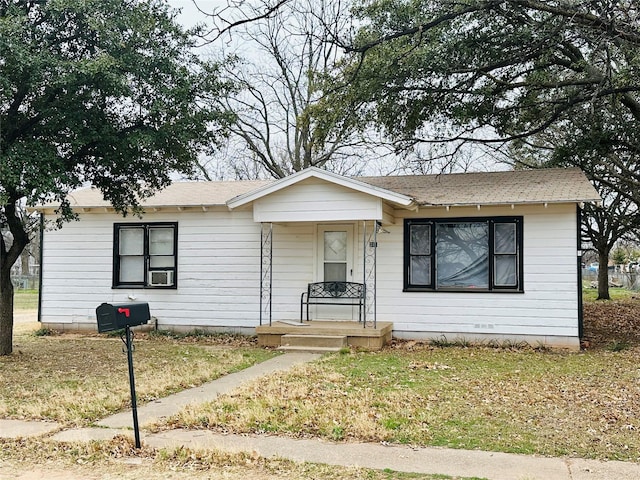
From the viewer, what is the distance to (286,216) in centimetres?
1259

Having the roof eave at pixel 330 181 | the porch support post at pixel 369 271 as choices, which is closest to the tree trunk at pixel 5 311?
the roof eave at pixel 330 181

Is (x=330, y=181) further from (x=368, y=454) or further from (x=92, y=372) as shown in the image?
(x=368, y=454)

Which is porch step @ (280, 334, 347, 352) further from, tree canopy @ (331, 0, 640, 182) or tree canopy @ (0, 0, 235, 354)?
tree canopy @ (331, 0, 640, 182)

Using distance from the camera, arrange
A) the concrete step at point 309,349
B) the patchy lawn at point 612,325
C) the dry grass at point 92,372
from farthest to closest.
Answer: the patchy lawn at point 612,325, the concrete step at point 309,349, the dry grass at point 92,372

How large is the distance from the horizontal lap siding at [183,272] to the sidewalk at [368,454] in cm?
735

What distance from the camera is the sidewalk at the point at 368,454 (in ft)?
16.3

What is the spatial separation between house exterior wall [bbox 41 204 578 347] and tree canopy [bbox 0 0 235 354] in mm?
3127

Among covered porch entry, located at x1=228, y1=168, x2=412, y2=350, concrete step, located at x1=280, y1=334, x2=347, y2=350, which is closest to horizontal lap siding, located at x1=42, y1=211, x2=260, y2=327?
covered porch entry, located at x1=228, y1=168, x2=412, y2=350

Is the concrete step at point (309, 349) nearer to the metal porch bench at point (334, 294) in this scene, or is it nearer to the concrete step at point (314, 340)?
the concrete step at point (314, 340)

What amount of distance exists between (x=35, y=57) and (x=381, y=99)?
24.2 ft

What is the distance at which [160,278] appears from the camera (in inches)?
575

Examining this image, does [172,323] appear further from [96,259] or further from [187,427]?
[187,427]

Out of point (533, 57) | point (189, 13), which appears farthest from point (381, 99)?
point (189, 13)

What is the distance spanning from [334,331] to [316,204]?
8.30 feet
